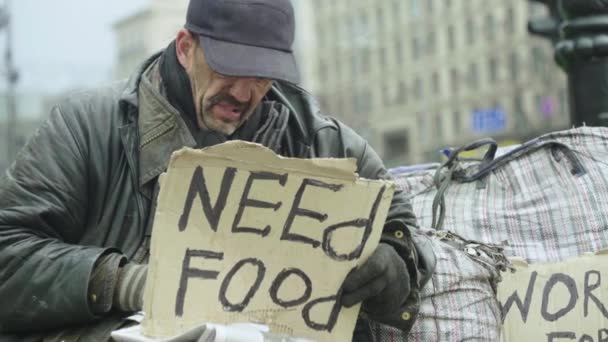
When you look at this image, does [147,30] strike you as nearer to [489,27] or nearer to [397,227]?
[489,27]

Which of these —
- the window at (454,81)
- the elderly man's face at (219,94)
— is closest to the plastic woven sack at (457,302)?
the elderly man's face at (219,94)

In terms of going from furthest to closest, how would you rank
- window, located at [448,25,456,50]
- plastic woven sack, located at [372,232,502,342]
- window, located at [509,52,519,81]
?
window, located at [448,25,456,50] → window, located at [509,52,519,81] → plastic woven sack, located at [372,232,502,342]

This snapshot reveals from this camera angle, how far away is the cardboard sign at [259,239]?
8.47 ft

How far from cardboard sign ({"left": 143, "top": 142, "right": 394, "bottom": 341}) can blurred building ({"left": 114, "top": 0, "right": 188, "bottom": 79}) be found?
10966cm

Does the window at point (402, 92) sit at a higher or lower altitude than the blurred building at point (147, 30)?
lower

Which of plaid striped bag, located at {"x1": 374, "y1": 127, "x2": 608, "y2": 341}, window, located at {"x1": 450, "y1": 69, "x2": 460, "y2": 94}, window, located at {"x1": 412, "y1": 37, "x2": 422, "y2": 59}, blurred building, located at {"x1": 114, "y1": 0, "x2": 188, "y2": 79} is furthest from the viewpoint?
blurred building, located at {"x1": 114, "y1": 0, "x2": 188, "y2": 79}

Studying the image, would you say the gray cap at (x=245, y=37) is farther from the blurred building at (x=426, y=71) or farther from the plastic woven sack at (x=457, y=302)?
the blurred building at (x=426, y=71)

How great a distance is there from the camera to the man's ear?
296 centimetres

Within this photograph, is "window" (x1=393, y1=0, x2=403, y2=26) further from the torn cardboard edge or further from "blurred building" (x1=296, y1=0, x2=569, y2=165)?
the torn cardboard edge

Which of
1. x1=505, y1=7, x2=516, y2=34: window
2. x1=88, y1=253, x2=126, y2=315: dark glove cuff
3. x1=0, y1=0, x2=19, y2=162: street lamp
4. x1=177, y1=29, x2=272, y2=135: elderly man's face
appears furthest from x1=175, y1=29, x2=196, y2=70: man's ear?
x1=505, y1=7, x2=516, y2=34: window

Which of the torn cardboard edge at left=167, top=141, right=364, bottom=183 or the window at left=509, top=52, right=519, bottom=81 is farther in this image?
the window at left=509, top=52, right=519, bottom=81

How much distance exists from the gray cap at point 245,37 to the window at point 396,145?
244ft

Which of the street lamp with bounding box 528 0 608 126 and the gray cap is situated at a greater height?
the street lamp with bounding box 528 0 608 126

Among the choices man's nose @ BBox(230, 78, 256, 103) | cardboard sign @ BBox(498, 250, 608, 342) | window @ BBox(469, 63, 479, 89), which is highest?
window @ BBox(469, 63, 479, 89)
